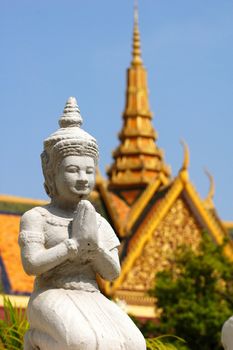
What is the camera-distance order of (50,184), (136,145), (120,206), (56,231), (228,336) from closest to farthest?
(56,231)
(50,184)
(228,336)
(120,206)
(136,145)

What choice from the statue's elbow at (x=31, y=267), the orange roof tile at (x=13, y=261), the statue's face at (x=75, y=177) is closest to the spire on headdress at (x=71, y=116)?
the statue's face at (x=75, y=177)

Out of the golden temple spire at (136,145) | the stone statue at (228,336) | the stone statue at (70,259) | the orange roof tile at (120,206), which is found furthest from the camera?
the golden temple spire at (136,145)

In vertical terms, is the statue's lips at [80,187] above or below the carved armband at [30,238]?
above

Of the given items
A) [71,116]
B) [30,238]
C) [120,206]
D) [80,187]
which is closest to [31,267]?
[30,238]

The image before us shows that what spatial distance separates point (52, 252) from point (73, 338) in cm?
41

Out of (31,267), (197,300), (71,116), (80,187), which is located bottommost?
(197,300)

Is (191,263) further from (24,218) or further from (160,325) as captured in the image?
(24,218)

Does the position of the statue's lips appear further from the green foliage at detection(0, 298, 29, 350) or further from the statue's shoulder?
the green foliage at detection(0, 298, 29, 350)

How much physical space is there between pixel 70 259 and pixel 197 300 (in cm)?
1512

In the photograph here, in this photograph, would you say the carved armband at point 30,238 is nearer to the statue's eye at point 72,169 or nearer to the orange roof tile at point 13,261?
the statue's eye at point 72,169

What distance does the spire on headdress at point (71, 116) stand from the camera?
6.08 metres

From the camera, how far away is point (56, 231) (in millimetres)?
5859

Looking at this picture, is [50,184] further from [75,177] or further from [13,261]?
[13,261]

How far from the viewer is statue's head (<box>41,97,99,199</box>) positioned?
5.89m
